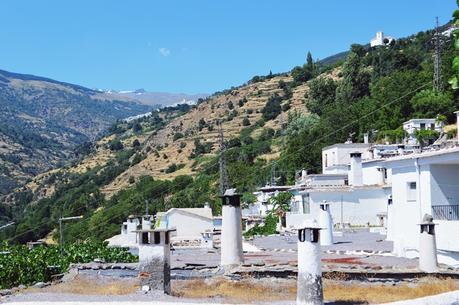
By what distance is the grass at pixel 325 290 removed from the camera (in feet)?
50.4

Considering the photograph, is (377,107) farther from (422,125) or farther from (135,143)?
(135,143)

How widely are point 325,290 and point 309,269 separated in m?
3.83

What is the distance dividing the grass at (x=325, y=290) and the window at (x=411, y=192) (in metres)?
5.93

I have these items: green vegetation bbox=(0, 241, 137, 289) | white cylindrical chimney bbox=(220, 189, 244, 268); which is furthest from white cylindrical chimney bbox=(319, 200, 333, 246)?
white cylindrical chimney bbox=(220, 189, 244, 268)

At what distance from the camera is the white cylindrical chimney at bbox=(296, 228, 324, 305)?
1314 cm

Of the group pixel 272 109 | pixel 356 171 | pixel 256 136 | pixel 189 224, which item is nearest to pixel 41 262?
pixel 189 224

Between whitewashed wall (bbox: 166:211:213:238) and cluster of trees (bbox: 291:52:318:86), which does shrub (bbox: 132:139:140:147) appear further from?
whitewashed wall (bbox: 166:211:213:238)

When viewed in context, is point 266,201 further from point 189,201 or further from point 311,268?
point 311,268

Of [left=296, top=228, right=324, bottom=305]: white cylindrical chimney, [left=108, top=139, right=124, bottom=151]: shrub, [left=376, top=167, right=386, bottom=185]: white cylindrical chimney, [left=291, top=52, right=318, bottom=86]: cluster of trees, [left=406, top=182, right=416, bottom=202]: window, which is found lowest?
[left=296, top=228, right=324, bottom=305]: white cylindrical chimney

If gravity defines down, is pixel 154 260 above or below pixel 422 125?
below

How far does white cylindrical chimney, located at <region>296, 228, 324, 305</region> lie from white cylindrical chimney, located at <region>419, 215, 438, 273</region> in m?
6.08

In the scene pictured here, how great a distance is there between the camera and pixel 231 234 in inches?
776

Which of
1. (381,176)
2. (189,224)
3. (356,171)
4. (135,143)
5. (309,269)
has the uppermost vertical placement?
(135,143)

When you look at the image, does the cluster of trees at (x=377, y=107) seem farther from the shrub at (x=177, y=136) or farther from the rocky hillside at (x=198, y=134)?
the shrub at (x=177, y=136)
